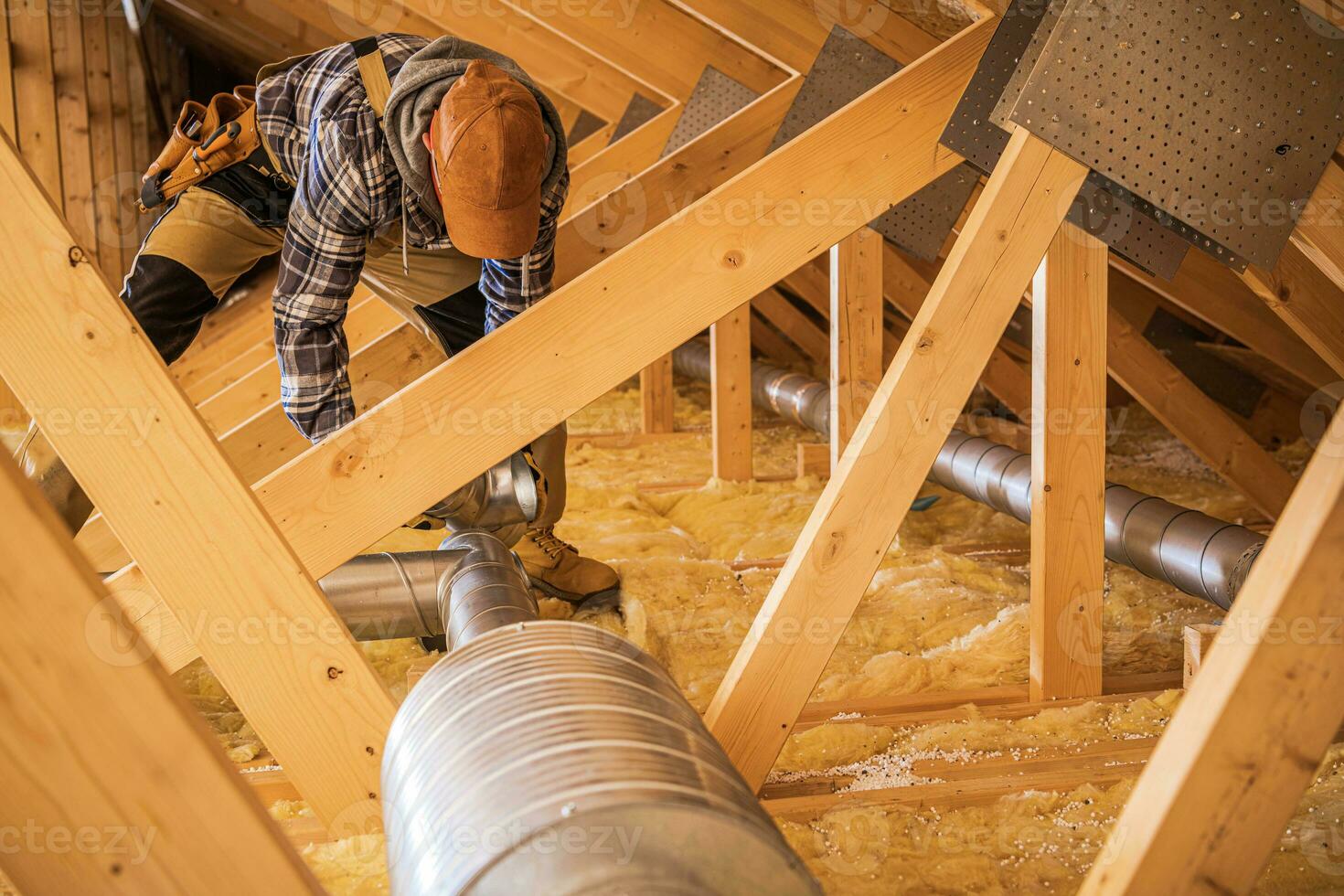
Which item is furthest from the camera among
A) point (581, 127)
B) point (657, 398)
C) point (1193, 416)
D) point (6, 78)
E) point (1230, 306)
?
point (581, 127)

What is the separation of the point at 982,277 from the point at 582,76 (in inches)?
120

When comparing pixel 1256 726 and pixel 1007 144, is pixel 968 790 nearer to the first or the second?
pixel 1256 726

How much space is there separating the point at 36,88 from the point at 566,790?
6161 millimetres

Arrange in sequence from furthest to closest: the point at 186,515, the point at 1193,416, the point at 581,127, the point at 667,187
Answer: the point at 581,127 → the point at 1193,416 → the point at 667,187 → the point at 186,515

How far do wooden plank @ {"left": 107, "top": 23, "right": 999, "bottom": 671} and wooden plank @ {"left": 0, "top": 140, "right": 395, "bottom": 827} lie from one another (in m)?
0.16

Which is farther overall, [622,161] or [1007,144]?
[622,161]

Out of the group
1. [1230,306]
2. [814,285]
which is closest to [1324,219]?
[1230,306]

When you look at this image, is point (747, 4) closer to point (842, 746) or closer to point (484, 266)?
point (484, 266)

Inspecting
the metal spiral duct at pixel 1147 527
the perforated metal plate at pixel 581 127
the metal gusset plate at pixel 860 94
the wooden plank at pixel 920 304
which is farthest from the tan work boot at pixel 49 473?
the perforated metal plate at pixel 581 127

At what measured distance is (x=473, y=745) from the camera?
1.01m

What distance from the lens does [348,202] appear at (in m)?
1.69

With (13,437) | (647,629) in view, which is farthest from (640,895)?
(13,437)

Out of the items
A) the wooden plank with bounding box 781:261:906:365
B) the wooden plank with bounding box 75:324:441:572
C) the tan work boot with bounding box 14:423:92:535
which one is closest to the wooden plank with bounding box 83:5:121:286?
the wooden plank with bounding box 781:261:906:365

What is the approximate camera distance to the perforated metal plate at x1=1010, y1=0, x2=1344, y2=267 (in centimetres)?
162
